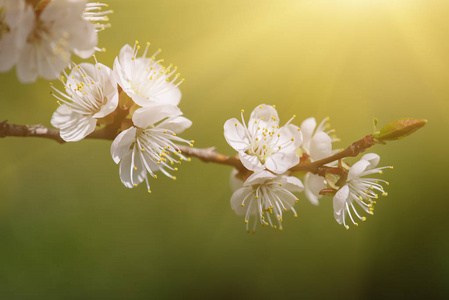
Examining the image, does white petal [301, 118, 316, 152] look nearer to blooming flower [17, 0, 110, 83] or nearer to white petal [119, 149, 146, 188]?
white petal [119, 149, 146, 188]

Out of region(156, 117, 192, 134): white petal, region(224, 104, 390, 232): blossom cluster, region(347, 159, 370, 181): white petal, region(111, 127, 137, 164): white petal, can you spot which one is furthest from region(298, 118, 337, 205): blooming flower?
region(111, 127, 137, 164): white petal

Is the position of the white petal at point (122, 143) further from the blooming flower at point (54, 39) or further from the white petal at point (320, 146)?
the white petal at point (320, 146)

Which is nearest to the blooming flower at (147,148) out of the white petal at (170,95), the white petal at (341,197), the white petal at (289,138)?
the white petal at (170,95)

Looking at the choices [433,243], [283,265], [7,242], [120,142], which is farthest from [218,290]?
[120,142]

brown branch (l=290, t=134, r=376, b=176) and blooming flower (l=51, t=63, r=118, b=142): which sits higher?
blooming flower (l=51, t=63, r=118, b=142)

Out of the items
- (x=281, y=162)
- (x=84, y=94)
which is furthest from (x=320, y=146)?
(x=84, y=94)

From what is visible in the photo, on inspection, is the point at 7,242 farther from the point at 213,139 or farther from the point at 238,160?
the point at 238,160
